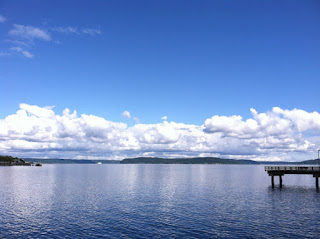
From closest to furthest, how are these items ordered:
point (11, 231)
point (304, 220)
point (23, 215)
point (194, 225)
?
1. point (11, 231)
2. point (194, 225)
3. point (304, 220)
4. point (23, 215)

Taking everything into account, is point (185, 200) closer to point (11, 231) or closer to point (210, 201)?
point (210, 201)

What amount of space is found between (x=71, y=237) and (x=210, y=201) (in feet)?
114

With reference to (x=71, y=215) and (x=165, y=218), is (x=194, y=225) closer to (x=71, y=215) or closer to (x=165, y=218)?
(x=165, y=218)

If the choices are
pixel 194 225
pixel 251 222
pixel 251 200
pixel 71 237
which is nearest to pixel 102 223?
pixel 71 237

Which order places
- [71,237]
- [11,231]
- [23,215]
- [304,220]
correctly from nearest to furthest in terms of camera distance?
1. [71,237]
2. [11,231]
3. [304,220]
4. [23,215]

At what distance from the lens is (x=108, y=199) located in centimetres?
6412

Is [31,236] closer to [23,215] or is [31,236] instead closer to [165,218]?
[23,215]

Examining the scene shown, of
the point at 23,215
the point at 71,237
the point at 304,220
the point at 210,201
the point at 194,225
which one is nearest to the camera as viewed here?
the point at 71,237

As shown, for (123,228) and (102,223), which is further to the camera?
(102,223)

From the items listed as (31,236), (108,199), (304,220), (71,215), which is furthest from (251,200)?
(31,236)

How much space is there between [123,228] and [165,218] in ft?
28.3

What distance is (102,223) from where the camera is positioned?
136 ft

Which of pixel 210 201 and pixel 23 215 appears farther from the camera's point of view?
pixel 210 201

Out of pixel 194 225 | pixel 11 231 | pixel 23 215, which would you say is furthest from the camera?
pixel 23 215
